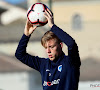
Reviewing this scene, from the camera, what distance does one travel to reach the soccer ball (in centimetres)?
354

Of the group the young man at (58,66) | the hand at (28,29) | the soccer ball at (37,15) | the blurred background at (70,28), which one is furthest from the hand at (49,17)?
the blurred background at (70,28)

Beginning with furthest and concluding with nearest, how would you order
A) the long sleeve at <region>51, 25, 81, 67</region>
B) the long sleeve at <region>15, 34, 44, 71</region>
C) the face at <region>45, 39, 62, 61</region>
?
the long sleeve at <region>15, 34, 44, 71</region> < the face at <region>45, 39, 62, 61</region> < the long sleeve at <region>51, 25, 81, 67</region>

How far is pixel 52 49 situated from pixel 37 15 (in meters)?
0.67

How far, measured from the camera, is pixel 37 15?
11.9ft

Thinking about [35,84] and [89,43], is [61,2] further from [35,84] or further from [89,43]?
[35,84]

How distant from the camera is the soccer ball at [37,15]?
3537mm

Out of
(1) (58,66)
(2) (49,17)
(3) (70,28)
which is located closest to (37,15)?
(2) (49,17)

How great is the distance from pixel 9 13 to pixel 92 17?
9.23 metres

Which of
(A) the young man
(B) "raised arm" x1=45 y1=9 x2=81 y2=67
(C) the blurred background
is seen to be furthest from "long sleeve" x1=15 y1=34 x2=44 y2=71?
(C) the blurred background

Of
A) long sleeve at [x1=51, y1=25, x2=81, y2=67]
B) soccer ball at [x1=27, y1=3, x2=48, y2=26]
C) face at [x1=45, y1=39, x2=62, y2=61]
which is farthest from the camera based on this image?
soccer ball at [x1=27, y1=3, x2=48, y2=26]

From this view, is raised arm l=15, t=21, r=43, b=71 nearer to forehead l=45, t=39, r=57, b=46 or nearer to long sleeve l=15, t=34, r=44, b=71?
long sleeve l=15, t=34, r=44, b=71

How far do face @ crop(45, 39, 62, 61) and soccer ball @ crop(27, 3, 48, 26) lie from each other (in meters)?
0.45

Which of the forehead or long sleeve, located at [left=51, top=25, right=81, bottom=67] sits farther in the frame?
the forehead

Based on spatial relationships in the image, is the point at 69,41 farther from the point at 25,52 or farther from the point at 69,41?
the point at 25,52
